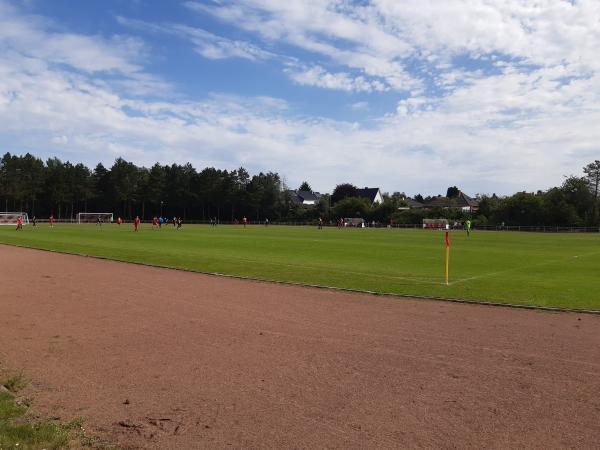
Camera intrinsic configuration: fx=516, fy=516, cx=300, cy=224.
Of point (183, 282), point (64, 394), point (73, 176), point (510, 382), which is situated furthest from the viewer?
point (73, 176)

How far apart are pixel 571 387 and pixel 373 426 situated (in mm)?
3056

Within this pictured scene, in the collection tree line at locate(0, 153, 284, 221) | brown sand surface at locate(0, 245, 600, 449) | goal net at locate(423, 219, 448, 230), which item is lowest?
brown sand surface at locate(0, 245, 600, 449)

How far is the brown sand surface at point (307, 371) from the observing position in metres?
5.54

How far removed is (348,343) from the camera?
922 cm

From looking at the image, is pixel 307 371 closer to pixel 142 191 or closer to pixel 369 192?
pixel 142 191

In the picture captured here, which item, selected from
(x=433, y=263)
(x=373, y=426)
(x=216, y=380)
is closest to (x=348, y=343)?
(x=216, y=380)

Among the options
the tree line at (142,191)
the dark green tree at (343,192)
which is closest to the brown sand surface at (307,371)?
the tree line at (142,191)

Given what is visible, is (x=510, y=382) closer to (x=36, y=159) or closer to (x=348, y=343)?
(x=348, y=343)

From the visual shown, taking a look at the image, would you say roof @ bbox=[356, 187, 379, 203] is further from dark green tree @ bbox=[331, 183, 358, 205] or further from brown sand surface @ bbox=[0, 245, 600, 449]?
brown sand surface @ bbox=[0, 245, 600, 449]

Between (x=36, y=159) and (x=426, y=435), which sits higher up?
(x=36, y=159)

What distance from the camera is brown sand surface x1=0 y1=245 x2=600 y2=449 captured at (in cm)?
554

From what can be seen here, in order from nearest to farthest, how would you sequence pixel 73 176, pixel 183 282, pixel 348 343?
pixel 348 343 → pixel 183 282 → pixel 73 176

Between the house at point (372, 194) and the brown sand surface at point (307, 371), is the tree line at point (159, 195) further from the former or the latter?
the brown sand surface at point (307, 371)

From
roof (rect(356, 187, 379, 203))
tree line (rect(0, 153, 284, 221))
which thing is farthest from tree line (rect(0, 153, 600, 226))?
roof (rect(356, 187, 379, 203))
